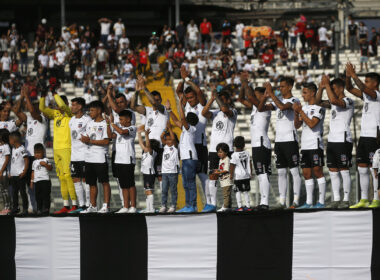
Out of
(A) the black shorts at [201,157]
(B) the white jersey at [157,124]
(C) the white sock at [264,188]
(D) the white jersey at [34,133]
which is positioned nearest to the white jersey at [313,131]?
(C) the white sock at [264,188]

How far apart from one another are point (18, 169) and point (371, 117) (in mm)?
5940

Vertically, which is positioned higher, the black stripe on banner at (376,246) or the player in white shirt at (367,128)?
the player in white shirt at (367,128)

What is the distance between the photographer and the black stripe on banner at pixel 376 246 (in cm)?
938

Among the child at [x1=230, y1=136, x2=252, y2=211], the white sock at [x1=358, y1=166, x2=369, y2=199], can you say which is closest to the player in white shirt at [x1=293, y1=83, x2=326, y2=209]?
the white sock at [x1=358, y1=166, x2=369, y2=199]

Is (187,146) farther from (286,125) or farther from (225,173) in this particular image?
(286,125)

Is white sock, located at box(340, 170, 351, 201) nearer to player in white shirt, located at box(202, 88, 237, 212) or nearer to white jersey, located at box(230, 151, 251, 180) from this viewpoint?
white jersey, located at box(230, 151, 251, 180)

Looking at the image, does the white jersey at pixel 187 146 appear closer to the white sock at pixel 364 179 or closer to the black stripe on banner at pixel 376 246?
the white sock at pixel 364 179

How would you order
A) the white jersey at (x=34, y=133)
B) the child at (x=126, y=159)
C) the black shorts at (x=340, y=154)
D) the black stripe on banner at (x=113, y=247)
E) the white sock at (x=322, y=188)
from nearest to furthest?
the black stripe on banner at (x=113, y=247) → the black shorts at (x=340, y=154) → the white sock at (x=322, y=188) → the child at (x=126, y=159) → the white jersey at (x=34, y=133)

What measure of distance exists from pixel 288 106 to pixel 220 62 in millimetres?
18779

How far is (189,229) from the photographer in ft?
31.8

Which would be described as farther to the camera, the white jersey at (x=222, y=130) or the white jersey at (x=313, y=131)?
the white jersey at (x=222, y=130)

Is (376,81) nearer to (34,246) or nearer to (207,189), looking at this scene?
(207,189)

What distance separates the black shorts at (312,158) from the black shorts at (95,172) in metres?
3.11

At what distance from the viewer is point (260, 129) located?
472 inches
